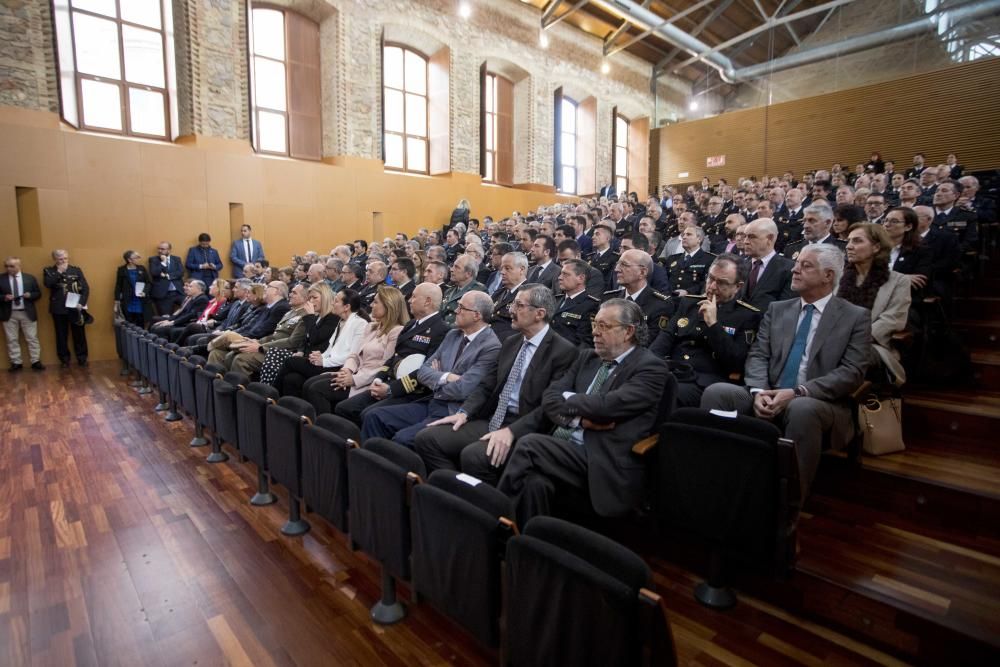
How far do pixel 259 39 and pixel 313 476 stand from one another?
8.79 metres

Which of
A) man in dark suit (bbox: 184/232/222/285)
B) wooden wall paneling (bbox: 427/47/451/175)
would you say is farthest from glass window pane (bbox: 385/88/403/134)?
man in dark suit (bbox: 184/232/222/285)

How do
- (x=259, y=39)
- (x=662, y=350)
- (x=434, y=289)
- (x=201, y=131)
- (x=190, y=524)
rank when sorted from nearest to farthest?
(x=190, y=524)
(x=662, y=350)
(x=434, y=289)
(x=201, y=131)
(x=259, y=39)

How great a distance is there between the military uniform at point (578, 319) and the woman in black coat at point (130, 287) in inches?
245

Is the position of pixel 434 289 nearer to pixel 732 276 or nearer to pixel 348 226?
pixel 732 276

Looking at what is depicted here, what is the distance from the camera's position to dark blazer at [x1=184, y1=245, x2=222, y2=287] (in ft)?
24.7

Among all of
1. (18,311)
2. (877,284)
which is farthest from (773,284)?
(18,311)

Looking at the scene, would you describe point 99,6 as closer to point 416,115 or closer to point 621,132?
point 416,115

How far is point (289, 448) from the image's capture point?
2309 mm

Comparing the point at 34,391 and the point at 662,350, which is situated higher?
the point at 662,350

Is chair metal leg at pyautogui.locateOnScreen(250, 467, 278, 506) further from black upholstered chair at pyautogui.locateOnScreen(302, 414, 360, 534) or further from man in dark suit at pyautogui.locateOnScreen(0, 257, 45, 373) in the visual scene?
man in dark suit at pyautogui.locateOnScreen(0, 257, 45, 373)

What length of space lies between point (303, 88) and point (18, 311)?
5.23 m

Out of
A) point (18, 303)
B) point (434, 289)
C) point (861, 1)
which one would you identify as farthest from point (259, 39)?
point (861, 1)

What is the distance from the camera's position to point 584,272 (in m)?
3.29

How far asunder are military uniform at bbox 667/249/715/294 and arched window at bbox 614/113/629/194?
37.7ft
